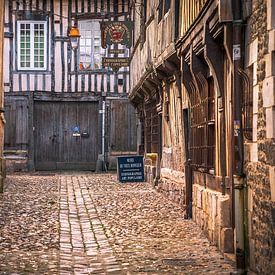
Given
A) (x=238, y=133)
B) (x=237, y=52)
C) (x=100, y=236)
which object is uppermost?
(x=237, y=52)

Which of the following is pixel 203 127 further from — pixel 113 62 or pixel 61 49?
pixel 61 49

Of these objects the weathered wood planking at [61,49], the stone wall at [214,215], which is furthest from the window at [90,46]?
the stone wall at [214,215]

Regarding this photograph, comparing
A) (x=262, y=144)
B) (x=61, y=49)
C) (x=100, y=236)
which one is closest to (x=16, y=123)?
(x=61, y=49)

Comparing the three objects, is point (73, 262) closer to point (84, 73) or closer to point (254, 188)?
point (254, 188)

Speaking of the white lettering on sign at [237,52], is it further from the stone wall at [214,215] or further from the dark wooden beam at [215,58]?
the stone wall at [214,215]

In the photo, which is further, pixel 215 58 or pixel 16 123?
pixel 16 123

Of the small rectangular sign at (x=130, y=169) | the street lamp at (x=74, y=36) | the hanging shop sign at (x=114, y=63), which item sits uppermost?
the street lamp at (x=74, y=36)

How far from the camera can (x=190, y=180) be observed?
9.98 meters

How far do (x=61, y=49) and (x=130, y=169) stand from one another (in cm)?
666

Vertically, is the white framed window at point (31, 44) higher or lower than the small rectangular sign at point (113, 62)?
higher

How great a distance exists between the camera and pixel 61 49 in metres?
21.4

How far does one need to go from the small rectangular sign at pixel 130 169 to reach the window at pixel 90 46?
6.13 metres

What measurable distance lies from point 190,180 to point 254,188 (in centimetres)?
422

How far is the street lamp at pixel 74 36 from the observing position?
1917 cm
